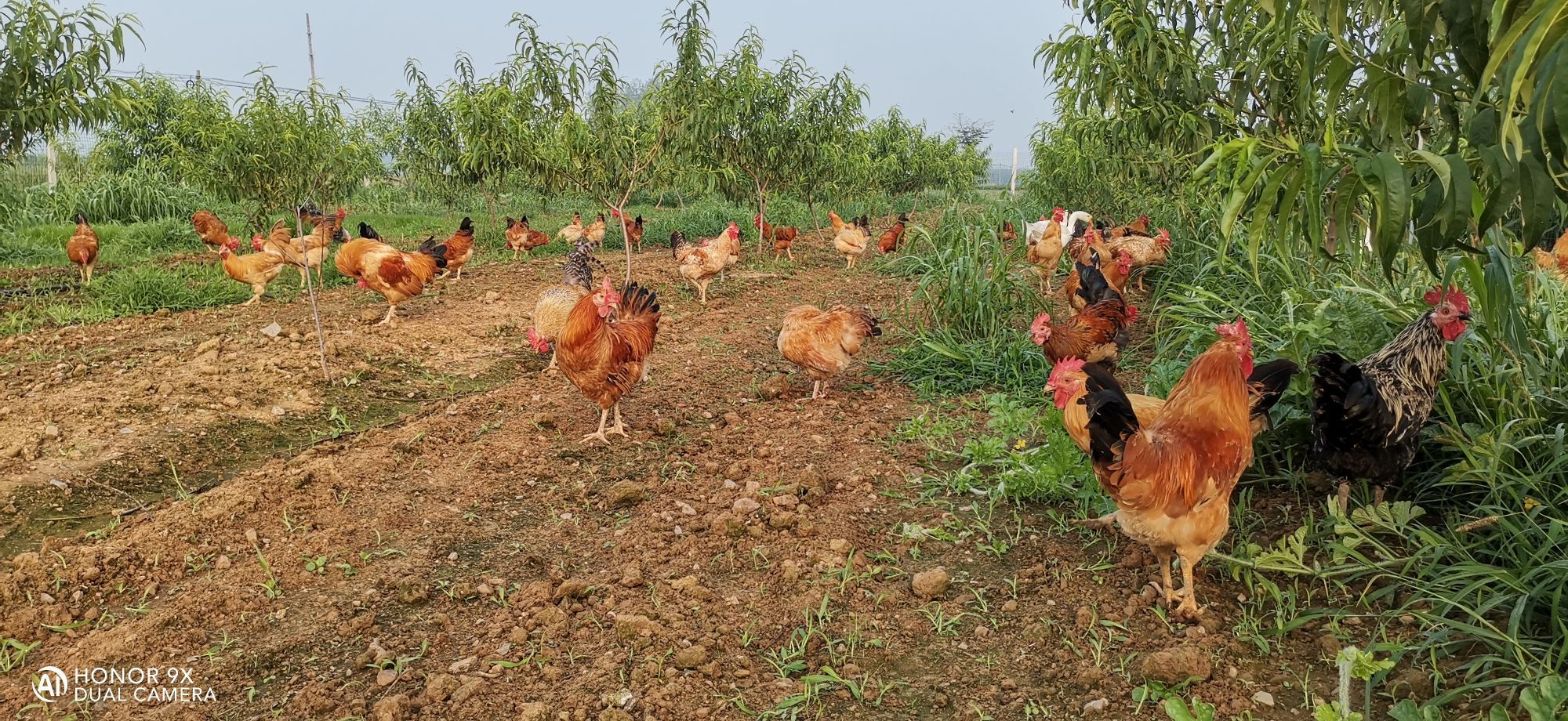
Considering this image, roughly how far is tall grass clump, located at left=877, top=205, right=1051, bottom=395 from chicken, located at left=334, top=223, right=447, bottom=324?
5000mm

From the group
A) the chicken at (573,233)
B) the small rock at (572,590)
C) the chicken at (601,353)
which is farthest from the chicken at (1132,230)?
the chicken at (573,233)

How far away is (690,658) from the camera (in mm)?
2855

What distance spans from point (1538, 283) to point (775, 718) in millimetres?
4978

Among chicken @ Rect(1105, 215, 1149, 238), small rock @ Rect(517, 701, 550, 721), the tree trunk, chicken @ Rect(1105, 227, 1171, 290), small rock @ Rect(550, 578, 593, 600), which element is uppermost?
the tree trunk

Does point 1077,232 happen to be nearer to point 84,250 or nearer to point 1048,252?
point 1048,252

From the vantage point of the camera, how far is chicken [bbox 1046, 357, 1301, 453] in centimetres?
344

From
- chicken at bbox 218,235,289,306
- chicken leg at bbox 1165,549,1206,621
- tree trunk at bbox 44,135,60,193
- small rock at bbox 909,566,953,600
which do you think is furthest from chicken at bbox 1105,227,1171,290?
tree trunk at bbox 44,135,60,193

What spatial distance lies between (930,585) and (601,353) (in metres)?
2.80

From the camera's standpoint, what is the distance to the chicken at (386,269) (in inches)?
314

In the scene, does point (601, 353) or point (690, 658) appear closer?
point (690, 658)

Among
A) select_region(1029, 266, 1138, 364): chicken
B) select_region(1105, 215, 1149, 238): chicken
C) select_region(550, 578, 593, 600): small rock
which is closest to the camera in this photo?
select_region(550, 578, 593, 600): small rock

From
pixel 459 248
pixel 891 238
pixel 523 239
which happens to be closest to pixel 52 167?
pixel 523 239

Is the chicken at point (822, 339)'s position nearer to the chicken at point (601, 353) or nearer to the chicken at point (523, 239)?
the chicken at point (601, 353)

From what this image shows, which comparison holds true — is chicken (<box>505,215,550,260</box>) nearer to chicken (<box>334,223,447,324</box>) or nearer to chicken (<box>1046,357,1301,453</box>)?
chicken (<box>334,223,447,324</box>)
